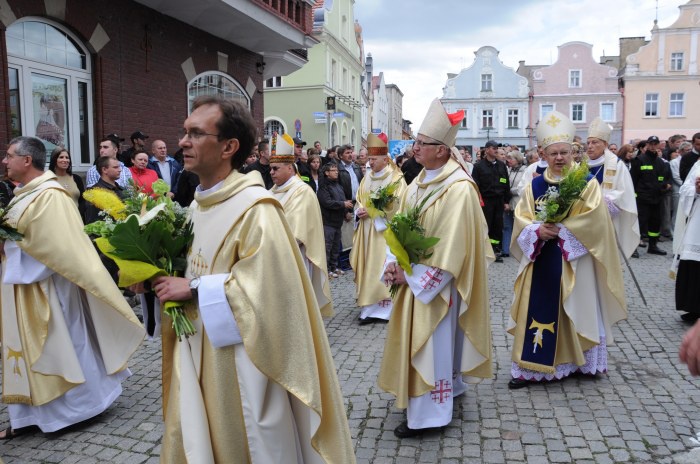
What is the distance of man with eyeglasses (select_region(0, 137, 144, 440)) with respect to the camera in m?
4.37

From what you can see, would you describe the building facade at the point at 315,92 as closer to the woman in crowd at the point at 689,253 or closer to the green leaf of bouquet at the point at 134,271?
the woman in crowd at the point at 689,253

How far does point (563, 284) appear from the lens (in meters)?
5.15

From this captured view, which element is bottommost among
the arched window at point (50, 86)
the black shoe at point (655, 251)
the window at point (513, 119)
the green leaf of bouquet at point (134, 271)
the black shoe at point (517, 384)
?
the black shoe at point (517, 384)

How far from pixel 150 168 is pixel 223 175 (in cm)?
658

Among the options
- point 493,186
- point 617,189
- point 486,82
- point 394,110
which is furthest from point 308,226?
point 394,110

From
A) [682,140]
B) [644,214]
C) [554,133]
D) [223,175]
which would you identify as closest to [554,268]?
[554,133]

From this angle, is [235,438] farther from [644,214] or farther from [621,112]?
[621,112]

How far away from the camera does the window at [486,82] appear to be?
5222 cm

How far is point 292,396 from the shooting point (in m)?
2.76

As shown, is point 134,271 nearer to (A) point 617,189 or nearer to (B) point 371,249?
(B) point 371,249

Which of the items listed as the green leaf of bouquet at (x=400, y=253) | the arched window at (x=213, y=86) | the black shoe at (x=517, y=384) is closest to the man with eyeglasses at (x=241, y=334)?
the green leaf of bouquet at (x=400, y=253)

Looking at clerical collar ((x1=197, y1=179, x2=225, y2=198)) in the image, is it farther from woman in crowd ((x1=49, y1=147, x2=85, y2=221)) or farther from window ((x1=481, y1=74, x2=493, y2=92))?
window ((x1=481, y1=74, x2=493, y2=92))

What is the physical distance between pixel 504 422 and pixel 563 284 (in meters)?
1.31

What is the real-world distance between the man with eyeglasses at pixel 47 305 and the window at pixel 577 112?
4991 cm
